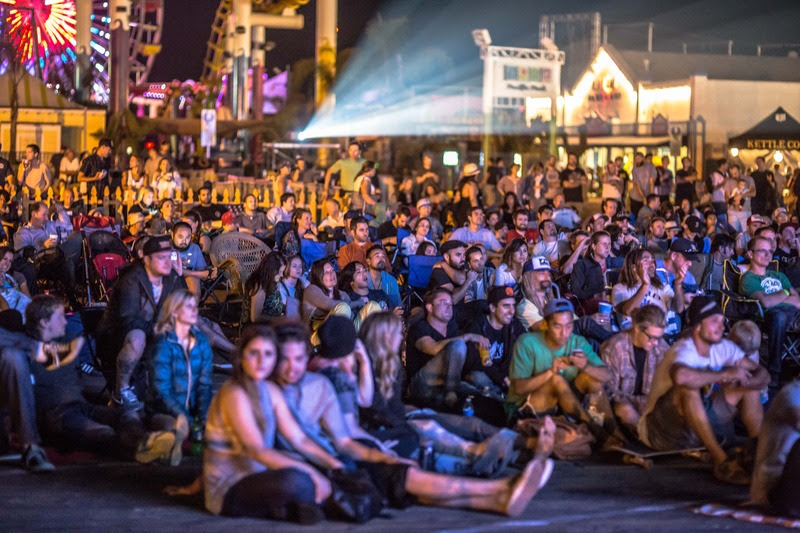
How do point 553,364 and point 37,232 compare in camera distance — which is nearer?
point 553,364

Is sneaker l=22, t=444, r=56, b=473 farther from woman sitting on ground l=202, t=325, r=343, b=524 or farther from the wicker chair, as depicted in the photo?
the wicker chair

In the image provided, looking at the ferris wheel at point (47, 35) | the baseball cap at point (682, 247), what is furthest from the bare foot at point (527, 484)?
the ferris wheel at point (47, 35)

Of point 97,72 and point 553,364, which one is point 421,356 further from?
point 97,72

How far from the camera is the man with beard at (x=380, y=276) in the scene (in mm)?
9946

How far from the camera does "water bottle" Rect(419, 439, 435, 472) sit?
611cm

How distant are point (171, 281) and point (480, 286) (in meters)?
3.44

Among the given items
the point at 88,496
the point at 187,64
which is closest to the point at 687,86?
the point at 88,496

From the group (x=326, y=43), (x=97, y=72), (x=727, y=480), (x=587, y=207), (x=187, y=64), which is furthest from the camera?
(x=187, y=64)

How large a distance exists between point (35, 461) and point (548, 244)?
6912mm

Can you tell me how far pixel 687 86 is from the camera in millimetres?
41250

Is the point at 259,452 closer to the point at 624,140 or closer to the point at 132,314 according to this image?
the point at 132,314

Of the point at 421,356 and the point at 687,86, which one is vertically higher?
the point at 687,86

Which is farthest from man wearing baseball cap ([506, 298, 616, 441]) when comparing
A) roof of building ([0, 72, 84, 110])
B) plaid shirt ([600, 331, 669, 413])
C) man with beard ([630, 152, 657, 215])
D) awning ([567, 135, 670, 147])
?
awning ([567, 135, 670, 147])

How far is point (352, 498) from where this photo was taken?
211 inches
